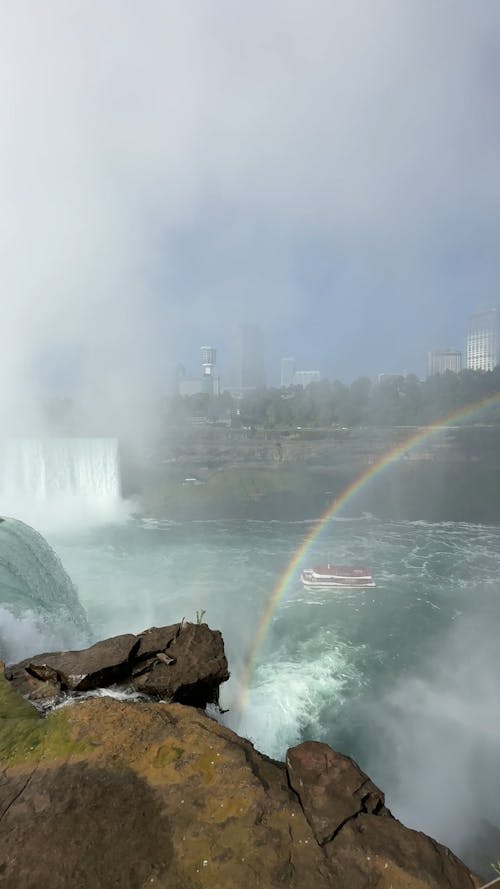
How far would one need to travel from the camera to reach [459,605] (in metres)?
22.1

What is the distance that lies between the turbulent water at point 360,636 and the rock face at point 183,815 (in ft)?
20.2

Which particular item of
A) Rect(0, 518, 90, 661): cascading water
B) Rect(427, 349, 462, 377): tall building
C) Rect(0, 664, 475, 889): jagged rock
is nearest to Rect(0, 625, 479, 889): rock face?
Rect(0, 664, 475, 889): jagged rock

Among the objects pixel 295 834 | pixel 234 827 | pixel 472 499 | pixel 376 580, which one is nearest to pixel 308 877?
pixel 295 834

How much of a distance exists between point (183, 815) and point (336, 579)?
69.2 ft

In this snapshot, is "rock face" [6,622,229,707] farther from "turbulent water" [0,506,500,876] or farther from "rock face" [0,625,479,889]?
"turbulent water" [0,506,500,876]

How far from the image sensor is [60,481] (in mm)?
45062

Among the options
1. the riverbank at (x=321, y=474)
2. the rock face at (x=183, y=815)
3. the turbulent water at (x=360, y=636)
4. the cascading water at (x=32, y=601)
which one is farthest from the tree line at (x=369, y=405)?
the rock face at (x=183, y=815)

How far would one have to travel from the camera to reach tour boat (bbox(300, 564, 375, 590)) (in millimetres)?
24062

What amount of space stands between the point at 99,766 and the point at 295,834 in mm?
2394

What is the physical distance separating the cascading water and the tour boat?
13027 mm

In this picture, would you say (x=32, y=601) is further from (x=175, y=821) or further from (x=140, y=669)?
(x=175, y=821)

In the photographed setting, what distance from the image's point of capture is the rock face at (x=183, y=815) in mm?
3945

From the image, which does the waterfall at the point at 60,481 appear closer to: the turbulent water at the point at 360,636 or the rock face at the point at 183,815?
the turbulent water at the point at 360,636

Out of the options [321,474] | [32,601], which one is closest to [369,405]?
[321,474]
